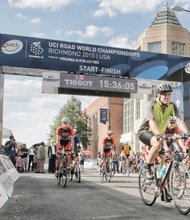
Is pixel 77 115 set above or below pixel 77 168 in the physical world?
above

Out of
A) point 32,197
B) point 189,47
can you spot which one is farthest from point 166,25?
point 32,197

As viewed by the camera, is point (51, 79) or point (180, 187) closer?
point (180, 187)

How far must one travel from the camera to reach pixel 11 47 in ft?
72.8

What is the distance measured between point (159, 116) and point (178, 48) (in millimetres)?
44846

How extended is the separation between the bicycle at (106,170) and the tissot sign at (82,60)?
9207 mm

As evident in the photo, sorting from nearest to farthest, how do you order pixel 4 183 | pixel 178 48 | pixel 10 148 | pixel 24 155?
pixel 4 183, pixel 10 148, pixel 24 155, pixel 178 48

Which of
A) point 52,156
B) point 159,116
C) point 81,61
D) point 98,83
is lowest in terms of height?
point 52,156

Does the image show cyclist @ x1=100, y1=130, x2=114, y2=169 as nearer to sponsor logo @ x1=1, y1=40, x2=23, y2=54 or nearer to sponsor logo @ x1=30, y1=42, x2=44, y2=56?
sponsor logo @ x1=30, y1=42, x2=44, y2=56

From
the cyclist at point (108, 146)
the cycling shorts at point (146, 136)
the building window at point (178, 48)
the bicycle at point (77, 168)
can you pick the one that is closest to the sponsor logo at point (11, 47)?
the cyclist at point (108, 146)

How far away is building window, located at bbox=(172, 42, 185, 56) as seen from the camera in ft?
163

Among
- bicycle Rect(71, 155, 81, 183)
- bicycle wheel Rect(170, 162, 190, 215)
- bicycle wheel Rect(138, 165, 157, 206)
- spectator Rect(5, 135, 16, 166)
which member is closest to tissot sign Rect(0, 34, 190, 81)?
spectator Rect(5, 135, 16, 166)

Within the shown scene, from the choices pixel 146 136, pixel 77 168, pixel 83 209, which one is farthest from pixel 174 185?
pixel 77 168

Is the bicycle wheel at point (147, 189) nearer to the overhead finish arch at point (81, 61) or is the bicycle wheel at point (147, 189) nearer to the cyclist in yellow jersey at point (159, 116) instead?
the cyclist in yellow jersey at point (159, 116)

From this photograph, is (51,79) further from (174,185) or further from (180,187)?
(180,187)
